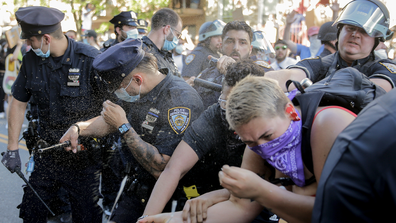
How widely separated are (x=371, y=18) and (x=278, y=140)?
1.36 meters

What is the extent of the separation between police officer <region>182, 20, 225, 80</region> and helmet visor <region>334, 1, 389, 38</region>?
2238mm

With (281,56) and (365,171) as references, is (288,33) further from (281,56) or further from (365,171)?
(365,171)

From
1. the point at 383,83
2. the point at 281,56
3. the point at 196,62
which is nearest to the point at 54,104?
the point at 196,62

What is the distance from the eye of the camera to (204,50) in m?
4.51

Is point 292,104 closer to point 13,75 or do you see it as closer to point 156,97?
point 156,97

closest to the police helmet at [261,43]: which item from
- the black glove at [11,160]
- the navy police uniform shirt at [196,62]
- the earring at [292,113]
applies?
the navy police uniform shirt at [196,62]

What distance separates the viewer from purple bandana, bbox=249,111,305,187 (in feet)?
5.14

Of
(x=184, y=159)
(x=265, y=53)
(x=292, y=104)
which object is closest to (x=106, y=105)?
(x=184, y=159)

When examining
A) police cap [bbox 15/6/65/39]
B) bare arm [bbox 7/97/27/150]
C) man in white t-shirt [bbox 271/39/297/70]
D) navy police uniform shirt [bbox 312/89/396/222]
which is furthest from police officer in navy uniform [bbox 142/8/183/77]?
navy police uniform shirt [bbox 312/89/396/222]

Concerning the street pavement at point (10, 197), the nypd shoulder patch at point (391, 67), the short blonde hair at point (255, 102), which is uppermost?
the short blonde hair at point (255, 102)

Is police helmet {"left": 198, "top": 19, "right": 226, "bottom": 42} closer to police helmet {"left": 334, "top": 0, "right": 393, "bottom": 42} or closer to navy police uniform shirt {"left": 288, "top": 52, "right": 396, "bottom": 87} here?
navy police uniform shirt {"left": 288, "top": 52, "right": 396, "bottom": 87}

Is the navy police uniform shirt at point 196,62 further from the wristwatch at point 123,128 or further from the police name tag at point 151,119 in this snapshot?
the wristwatch at point 123,128

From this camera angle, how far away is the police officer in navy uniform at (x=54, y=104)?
119 inches

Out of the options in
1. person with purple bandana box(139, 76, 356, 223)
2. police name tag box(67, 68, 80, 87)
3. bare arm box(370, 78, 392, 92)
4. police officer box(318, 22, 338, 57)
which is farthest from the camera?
police officer box(318, 22, 338, 57)
